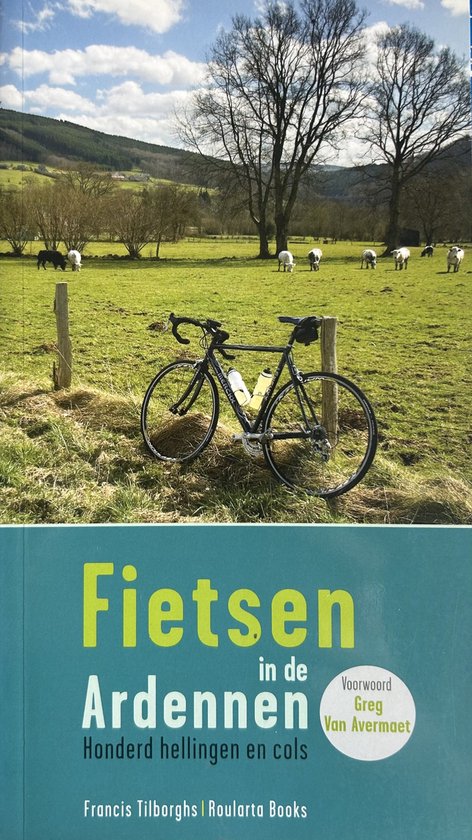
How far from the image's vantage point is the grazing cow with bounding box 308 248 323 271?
9.48ft

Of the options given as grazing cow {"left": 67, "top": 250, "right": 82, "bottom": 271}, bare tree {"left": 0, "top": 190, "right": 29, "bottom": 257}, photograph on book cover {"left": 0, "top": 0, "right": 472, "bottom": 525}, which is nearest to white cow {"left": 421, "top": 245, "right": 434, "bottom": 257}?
photograph on book cover {"left": 0, "top": 0, "right": 472, "bottom": 525}

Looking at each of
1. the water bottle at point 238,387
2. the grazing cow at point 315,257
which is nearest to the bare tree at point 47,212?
the water bottle at point 238,387

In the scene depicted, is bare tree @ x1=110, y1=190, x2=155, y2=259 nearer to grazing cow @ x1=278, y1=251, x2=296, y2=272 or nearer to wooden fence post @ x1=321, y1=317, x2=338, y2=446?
grazing cow @ x1=278, y1=251, x2=296, y2=272

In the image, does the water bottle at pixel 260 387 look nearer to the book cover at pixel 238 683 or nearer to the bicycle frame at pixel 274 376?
the bicycle frame at pixel 274 376

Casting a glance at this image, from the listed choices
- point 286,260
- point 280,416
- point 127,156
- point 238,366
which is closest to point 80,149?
point 127,156

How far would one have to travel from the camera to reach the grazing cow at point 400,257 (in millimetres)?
2901

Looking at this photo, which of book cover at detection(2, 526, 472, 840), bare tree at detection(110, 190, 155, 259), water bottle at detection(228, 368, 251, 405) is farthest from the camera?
bare tree at detection(110, 190, 155, 259)

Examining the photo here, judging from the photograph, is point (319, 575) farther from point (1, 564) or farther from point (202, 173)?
point (202, 173)

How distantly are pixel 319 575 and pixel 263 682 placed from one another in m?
0.40

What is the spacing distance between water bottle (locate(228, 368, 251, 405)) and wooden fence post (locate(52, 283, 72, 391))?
61 cm

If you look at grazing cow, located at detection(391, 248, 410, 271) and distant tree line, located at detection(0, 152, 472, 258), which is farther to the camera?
grazing cow, located at detection(391, 248, 410, 271)

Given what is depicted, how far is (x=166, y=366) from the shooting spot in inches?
116

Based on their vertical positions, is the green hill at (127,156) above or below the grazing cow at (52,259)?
above

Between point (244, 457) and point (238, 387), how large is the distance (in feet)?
0.87
